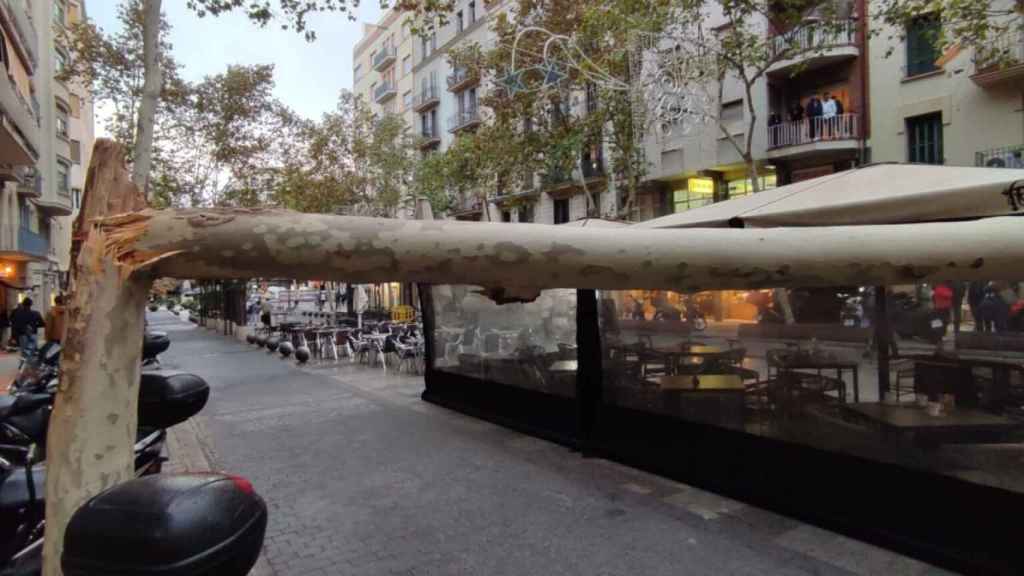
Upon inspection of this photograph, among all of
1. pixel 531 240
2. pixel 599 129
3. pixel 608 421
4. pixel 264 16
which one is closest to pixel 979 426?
pixel 608 421

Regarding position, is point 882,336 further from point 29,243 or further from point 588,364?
point 29,243

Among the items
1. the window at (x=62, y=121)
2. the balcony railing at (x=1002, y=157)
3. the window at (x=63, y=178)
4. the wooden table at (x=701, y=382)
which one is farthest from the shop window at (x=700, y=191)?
the window at (x=62, y=121)

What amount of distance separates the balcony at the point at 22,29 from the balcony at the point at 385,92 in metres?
24.5

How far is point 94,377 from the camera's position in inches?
59.1

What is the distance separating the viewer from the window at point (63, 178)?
2912cm

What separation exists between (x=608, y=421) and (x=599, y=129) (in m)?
13.2

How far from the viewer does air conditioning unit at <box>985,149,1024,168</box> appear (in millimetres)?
14000

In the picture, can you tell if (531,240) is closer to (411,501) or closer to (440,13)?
(411,501)

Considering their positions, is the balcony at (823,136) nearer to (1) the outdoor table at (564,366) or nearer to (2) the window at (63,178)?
(1) the outdoor table at (564,366)

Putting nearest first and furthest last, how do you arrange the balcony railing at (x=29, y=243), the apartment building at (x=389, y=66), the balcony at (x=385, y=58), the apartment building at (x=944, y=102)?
the apartment building at (x=944, y=102) → the balcony railing at (x=29, y=243) → the apartment building at (x=389, y=66) → the balcony at (x=385, y=58)

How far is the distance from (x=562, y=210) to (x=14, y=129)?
782 inches

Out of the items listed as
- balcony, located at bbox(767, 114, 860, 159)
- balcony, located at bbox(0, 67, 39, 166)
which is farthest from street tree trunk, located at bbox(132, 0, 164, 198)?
balcony, located at bbox(767, 114, 860, 159)

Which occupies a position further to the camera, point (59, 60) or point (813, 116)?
point (59, 60)

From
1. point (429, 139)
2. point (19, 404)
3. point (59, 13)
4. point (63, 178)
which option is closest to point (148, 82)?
point (19, 404)
